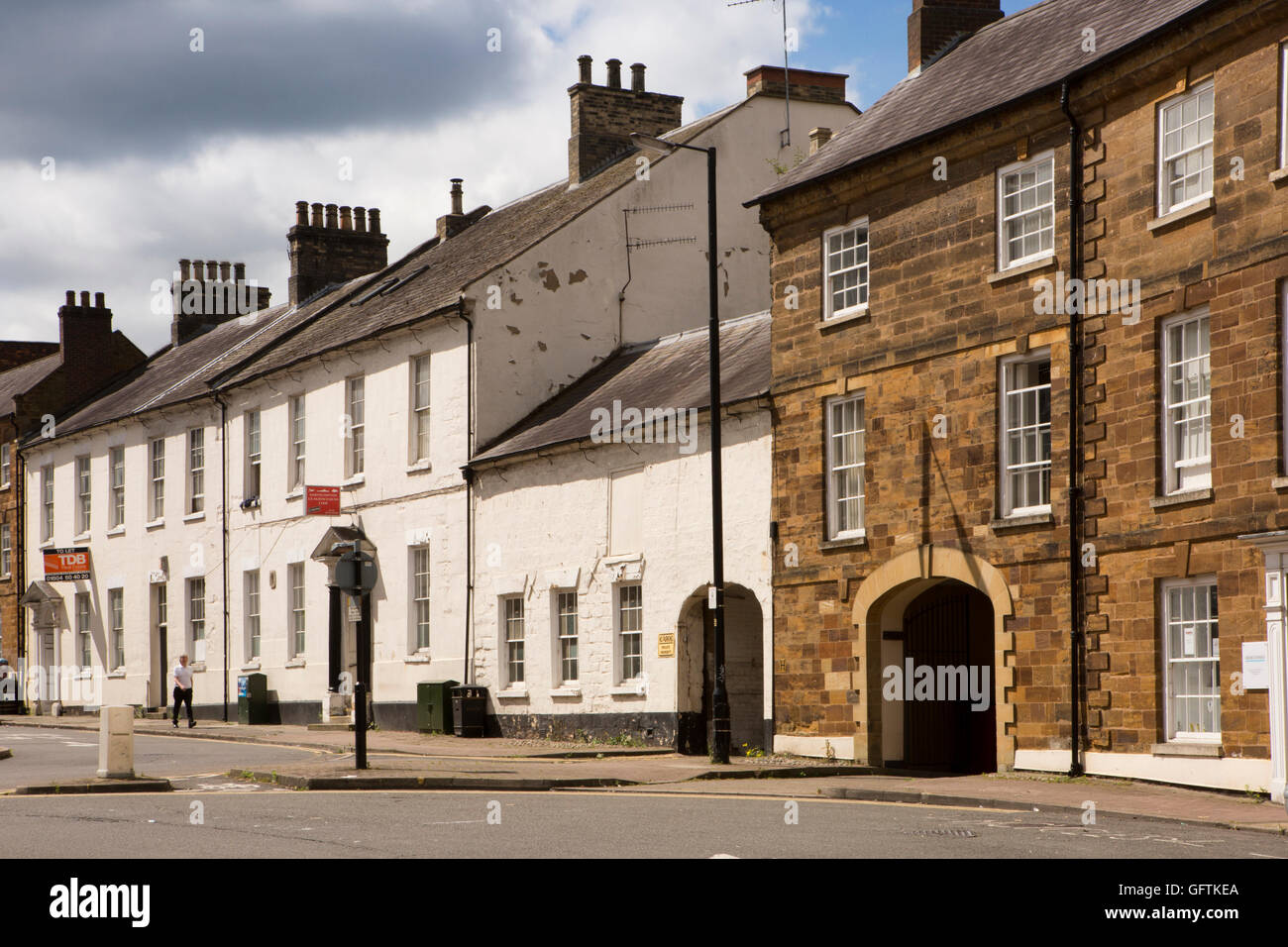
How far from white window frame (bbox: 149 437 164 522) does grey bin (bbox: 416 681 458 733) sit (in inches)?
544

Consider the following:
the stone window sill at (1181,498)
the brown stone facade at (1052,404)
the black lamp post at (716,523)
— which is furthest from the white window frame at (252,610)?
the stone window sill at (1181,498)

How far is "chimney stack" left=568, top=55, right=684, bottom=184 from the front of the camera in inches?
1441

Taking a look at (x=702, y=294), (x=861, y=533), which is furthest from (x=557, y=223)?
(x=861, y=533)

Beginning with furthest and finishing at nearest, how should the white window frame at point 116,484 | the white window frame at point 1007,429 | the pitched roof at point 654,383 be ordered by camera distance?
the white window frame at point 116,484, the pitched roof at point 654,383, the white window frame at point 1007,429

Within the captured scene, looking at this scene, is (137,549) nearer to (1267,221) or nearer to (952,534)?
(952,534)

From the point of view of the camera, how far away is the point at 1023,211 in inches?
827

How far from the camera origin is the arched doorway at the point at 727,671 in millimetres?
26078

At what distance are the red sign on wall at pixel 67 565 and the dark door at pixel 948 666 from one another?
28583 mm

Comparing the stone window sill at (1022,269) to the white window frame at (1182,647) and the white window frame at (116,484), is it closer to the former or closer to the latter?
the white window frame at (1182,647)

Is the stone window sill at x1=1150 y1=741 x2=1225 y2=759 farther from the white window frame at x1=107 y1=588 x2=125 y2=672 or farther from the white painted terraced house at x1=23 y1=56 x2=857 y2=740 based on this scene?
the white window frame at x1=107 y1=588 x2=125 y2=672

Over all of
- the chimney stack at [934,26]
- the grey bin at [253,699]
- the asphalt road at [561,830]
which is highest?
the chimney stack at [934,26]

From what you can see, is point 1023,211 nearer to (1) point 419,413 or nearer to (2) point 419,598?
(1) point 419,413

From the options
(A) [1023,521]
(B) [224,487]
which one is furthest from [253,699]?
(A) [1023,521]
